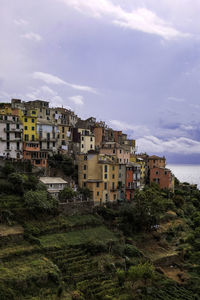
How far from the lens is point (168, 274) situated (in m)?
35.8

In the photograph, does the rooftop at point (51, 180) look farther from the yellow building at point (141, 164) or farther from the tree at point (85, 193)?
the yellow building at point (141, 164)

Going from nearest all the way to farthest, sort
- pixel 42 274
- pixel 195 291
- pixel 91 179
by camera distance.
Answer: pixel 42 274 → pixel 195 291 → pixel 91 179

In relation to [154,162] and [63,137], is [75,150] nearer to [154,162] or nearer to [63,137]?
[63,137]

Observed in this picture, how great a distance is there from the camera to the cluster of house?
5072 centimetres

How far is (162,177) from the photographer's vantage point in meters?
67.2

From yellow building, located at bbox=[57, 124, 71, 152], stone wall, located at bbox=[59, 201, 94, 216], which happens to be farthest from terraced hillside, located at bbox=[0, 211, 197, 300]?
yellow building, located at bbox=[57, 124, 71, 152]

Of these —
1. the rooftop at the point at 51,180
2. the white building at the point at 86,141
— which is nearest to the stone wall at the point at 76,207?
the rooftop at the point at 51,180

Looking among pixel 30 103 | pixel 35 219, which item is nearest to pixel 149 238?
pixel 35 219

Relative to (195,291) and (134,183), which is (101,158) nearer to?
(134,183)

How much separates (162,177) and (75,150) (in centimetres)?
2435

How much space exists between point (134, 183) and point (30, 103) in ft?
115

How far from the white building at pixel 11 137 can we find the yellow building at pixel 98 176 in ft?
43.5

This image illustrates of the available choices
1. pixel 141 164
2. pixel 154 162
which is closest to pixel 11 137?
pixel 141 164

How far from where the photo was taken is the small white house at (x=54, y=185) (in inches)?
1774
